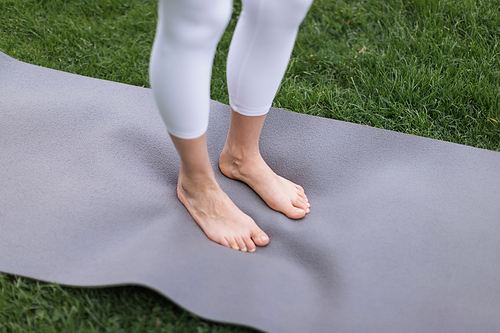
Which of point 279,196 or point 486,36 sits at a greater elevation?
point 486,36

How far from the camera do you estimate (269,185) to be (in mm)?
1374

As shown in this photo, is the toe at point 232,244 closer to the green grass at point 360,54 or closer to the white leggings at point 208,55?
the white leggings at point 208,55

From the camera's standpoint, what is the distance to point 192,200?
4.22 feet

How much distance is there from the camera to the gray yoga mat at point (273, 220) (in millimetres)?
1107

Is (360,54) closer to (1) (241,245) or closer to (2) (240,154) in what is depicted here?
(2) (240,154)

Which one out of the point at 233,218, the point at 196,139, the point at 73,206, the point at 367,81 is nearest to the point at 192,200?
the point at 233,218

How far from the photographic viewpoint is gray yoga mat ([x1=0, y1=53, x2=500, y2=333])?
1.11 meters

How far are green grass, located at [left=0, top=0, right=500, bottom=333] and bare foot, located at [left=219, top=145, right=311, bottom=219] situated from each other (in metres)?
0.56

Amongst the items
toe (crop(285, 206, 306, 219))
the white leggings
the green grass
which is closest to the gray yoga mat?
toe (crop(285, 206, 306, 219))

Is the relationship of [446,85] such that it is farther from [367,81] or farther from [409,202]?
[409,202]

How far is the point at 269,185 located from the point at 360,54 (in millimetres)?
1094

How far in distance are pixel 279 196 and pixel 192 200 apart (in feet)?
0.98

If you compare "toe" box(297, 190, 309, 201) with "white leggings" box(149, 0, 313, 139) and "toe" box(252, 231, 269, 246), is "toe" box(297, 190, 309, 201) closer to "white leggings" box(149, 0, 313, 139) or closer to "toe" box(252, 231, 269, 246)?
"toe" box(252, 231, 269, 246)

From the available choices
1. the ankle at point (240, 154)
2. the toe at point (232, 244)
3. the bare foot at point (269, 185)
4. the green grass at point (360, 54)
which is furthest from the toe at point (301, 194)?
the green grass at point (360, 54)
